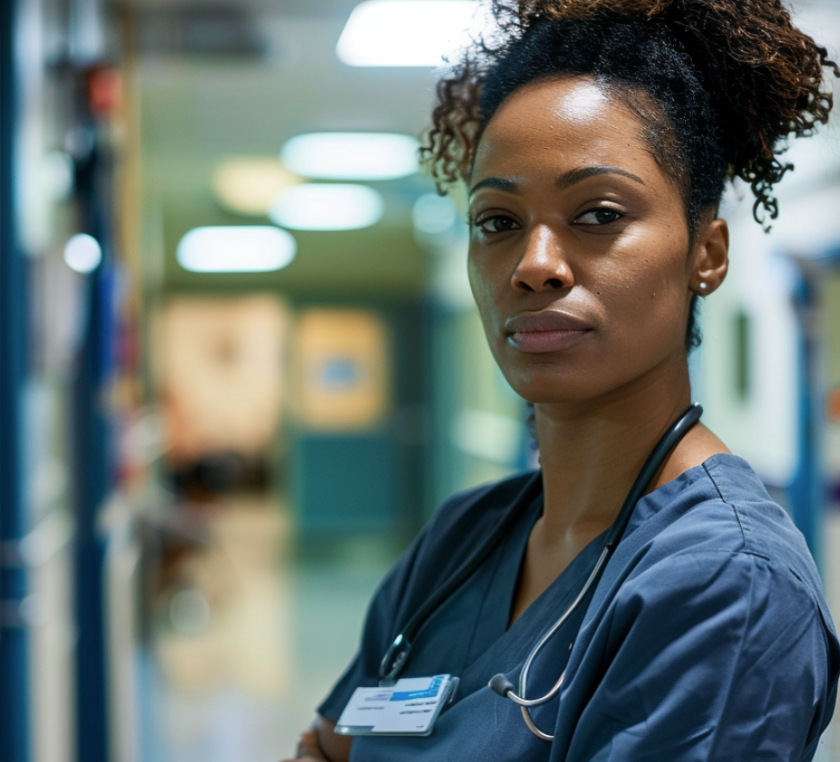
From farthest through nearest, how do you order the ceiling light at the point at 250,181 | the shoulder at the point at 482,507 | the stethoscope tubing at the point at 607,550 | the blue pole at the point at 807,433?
the ceiling light at the point at 250,181
the blue pole at the point at 807,433
the shoulder at the point at 482,507
the stethoscope tubing at the point at 607,550

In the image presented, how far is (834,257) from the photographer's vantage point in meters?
3.34

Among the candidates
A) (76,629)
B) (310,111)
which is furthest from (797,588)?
(310,111)

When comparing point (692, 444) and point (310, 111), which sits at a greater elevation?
point (310, 111)

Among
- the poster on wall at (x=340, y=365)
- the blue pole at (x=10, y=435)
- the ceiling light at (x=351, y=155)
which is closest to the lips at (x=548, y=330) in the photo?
the blue pole at (x=10, y=435)

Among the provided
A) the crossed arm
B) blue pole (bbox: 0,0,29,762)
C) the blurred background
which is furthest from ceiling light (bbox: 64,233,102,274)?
the crossed arm

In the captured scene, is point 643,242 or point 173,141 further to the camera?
point 173,141

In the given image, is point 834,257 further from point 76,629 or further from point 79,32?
point 76,629

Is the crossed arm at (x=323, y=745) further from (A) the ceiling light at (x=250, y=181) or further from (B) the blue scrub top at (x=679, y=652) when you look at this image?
(A) the ceiling light at (x=250, y=181)

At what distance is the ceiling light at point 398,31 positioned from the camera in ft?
10.5

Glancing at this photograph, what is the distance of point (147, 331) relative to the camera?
5398mm

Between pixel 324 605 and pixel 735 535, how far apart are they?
5.89 m

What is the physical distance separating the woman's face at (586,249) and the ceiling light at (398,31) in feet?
7.07

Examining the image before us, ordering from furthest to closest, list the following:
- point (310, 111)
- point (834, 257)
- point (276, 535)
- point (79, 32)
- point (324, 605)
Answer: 1. point (276, 535)
2. point (324, 605)
3. point (310, 111)
4. point (834, 257)
5. point (79, 32)

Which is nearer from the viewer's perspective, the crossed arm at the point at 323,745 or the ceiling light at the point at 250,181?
the crossed arm at the point at 323,745
